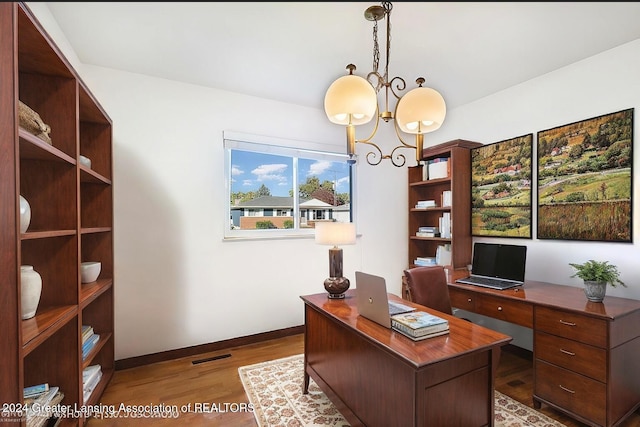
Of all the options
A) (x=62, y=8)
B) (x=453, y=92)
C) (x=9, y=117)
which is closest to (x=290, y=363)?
(x=9, y=117)

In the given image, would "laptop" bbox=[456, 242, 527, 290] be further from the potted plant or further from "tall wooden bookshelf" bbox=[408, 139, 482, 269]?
the potted plant

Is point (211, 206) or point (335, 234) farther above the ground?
point (211, 206)

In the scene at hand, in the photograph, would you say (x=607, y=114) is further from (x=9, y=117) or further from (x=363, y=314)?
(x=9, y=117)

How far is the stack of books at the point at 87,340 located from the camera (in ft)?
6.27

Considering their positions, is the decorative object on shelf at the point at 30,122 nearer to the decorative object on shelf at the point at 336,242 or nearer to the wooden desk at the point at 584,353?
the decorative object on shelf at the point at 336,242

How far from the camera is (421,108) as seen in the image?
5.50 feet

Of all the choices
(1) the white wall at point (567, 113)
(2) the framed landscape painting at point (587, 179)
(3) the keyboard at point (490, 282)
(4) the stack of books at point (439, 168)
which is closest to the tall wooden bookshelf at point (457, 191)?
(4) the stack of books at point (439, 168)

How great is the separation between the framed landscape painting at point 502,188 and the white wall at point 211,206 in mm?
129

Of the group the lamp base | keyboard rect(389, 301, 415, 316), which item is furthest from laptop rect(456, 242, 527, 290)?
the lamp base

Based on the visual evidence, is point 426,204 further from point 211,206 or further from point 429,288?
point 211,206

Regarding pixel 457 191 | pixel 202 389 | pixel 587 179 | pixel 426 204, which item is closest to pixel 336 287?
pixel 202 389

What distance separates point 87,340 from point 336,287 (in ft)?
5.29

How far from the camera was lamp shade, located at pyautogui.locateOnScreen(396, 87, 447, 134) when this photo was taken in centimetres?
168

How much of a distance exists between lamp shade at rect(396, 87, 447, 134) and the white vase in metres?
1.90
